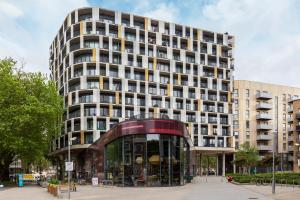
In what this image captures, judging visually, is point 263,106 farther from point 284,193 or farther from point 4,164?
point 284,193

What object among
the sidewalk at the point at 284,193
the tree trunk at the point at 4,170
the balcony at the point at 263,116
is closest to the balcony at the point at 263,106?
the balcony at the point at 263,116

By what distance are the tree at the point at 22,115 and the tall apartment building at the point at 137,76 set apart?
1477 cm

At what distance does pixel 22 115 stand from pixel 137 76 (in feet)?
107

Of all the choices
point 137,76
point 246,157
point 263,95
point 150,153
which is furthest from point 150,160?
point 263,95

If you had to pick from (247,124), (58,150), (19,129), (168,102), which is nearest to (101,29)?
(168,102)

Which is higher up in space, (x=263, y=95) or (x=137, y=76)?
(x=137, y=76)

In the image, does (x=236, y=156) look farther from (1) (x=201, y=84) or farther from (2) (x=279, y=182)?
(2) (x=279, y=182)

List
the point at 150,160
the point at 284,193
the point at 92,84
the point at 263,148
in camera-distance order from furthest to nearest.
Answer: the point at 263,148, the point at 92,84, the point at 150,160, the point at 284,193

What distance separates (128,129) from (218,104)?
49902 mm

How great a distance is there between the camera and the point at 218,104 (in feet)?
296

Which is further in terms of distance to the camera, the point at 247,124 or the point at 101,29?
the point at 247,124

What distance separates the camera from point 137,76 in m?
81.8

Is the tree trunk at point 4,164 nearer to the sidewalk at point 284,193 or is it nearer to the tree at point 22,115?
the tree at point 22,115

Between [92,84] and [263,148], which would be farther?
[263,148]
